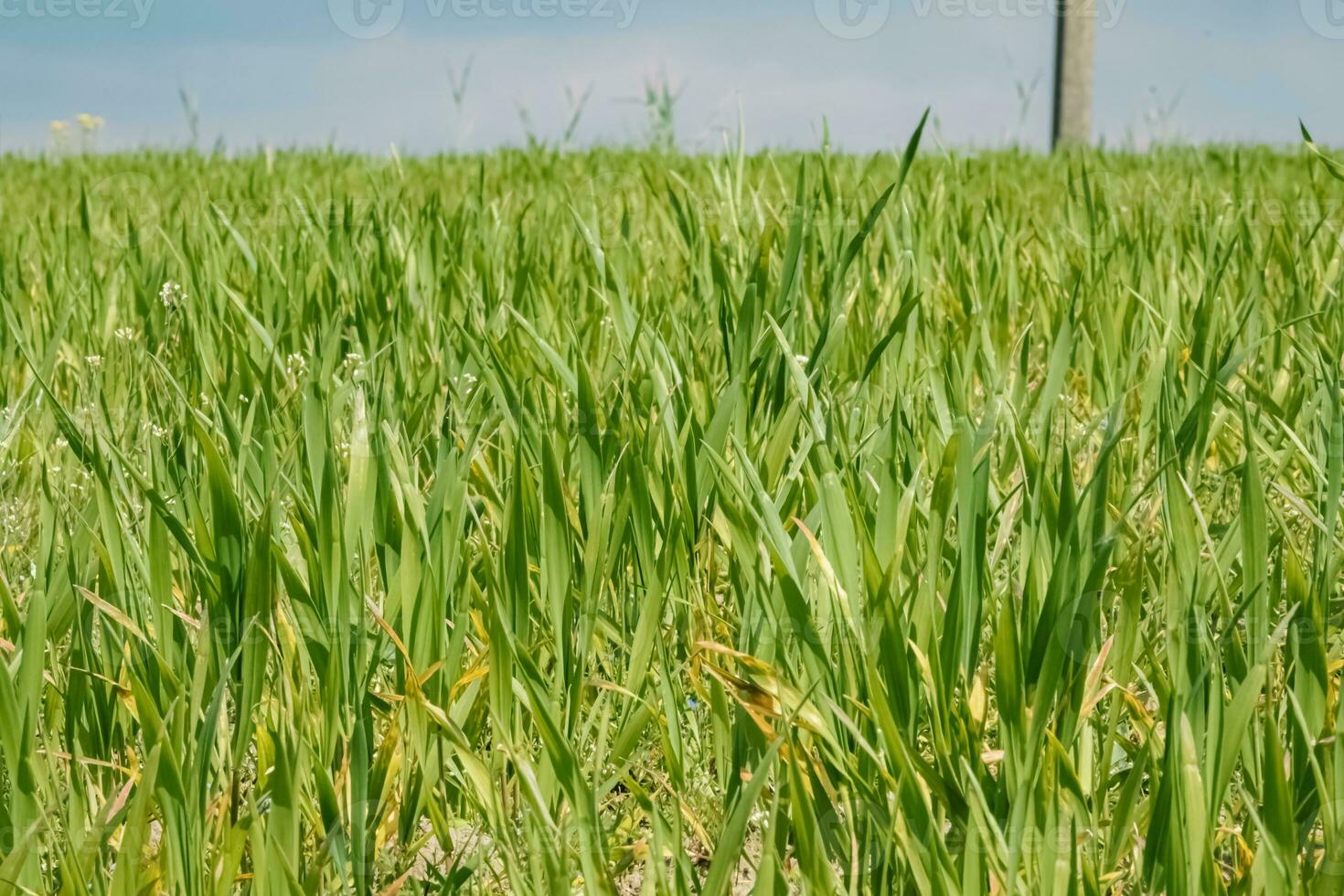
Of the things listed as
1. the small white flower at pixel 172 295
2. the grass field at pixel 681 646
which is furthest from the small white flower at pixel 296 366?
the small white flower at pixel 172 295

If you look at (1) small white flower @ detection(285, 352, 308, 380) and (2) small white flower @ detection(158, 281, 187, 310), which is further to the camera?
(2) small white flower @ detection(158, 281, 187, 310)

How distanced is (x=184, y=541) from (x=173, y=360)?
125 cm

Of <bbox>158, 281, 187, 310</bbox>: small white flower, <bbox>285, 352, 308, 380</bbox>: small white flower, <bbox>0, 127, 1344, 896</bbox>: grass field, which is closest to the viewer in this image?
<bbox>0, 127, 1344, 896</bbox>: grass field

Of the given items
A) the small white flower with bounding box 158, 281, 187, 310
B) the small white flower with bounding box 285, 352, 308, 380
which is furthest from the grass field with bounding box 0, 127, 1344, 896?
the small white flower with bounding box 158, 281, 187, 310

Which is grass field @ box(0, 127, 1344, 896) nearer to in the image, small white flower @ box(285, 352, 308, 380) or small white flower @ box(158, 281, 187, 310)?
small white flower @ box(285, 352, 308, 380)

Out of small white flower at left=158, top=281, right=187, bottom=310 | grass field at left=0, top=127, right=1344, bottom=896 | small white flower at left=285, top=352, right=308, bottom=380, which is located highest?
small white flower at left=158, top=281, right=187, bottom=310

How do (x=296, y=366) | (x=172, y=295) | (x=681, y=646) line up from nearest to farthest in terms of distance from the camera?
(x=681, y=646) → (x=296, y=366) → (x=172, y=295)

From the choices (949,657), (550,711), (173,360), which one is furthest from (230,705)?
(173,360)

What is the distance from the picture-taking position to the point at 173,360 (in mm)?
2121

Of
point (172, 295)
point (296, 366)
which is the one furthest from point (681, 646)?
point (172, 295)

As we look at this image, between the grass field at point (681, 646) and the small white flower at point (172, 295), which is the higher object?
the small white flower at point (172, 295)

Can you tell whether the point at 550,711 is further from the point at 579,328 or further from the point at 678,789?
the point at 579,328

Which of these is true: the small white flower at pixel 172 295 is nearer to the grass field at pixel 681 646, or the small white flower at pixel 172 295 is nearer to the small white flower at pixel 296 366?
the small white flower at pixel 296 366

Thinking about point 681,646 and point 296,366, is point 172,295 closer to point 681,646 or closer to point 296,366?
point 296,366
